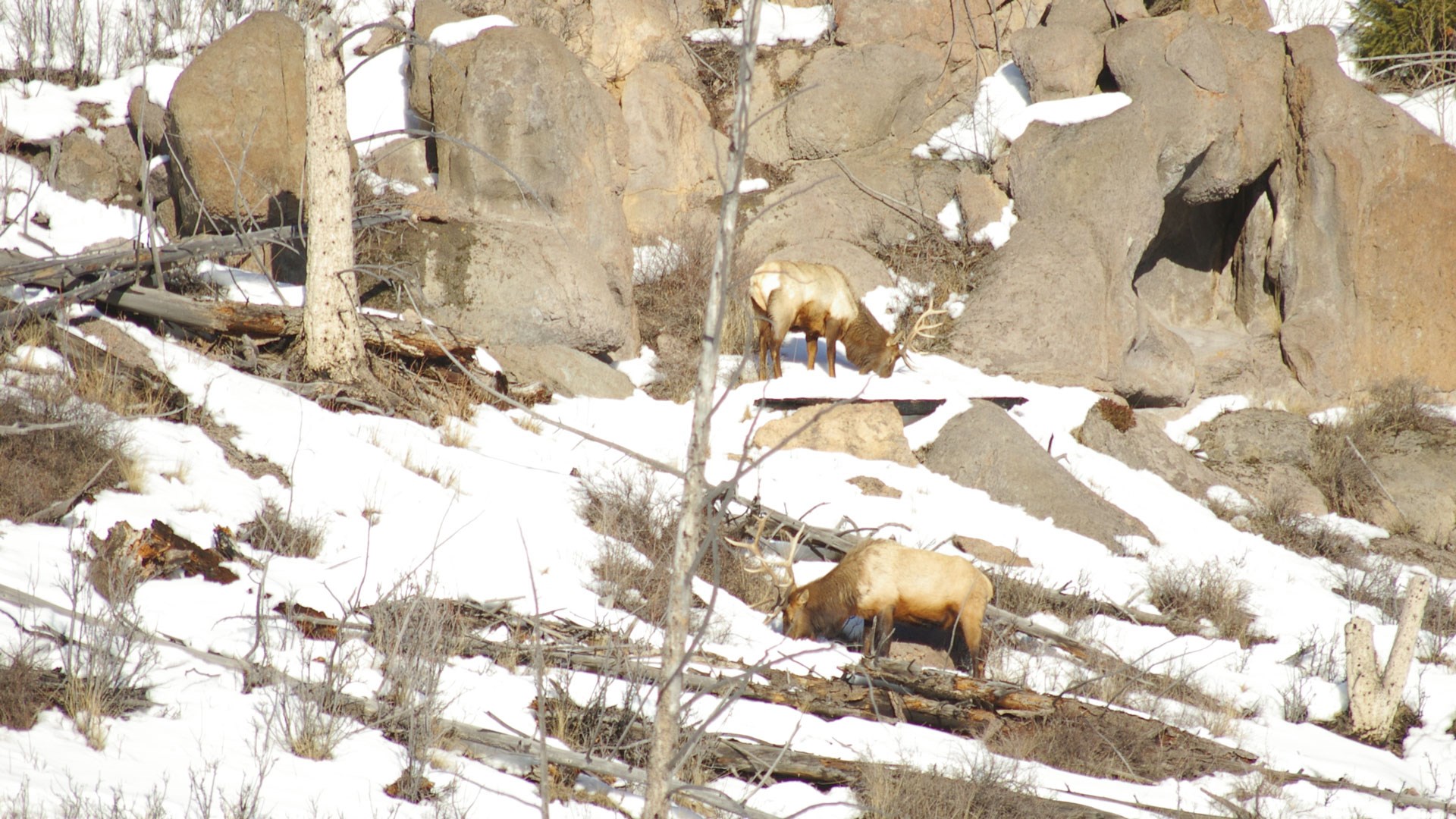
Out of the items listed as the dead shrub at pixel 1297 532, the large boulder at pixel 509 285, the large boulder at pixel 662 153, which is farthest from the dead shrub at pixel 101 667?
the large boulder at pixel 662 153

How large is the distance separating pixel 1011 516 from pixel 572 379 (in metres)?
4.86

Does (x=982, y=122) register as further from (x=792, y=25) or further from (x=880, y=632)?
(x=880, y=632)

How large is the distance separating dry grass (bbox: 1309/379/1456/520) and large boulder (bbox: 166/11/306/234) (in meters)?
12.9

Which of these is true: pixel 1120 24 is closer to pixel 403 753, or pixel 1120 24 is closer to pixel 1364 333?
pixel 1364 333

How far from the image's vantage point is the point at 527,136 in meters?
12.6

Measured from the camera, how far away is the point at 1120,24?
16.7 m

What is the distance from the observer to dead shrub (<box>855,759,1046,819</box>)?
13.8 feet

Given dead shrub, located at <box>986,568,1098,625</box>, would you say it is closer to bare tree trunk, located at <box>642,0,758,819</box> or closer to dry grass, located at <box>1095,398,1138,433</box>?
dry grass, located at <box>1095,398,1138,433</box>

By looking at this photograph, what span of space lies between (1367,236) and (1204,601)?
923 centimetres

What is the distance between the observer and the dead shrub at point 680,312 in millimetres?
12656

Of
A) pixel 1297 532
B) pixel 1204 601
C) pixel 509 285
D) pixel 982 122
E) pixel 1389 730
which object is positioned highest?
pixel 982 122

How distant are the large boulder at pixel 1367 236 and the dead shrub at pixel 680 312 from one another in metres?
8.39

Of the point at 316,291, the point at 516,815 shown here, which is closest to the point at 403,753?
the point at 516,815

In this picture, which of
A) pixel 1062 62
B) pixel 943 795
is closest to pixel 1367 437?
pixel 1062 62
